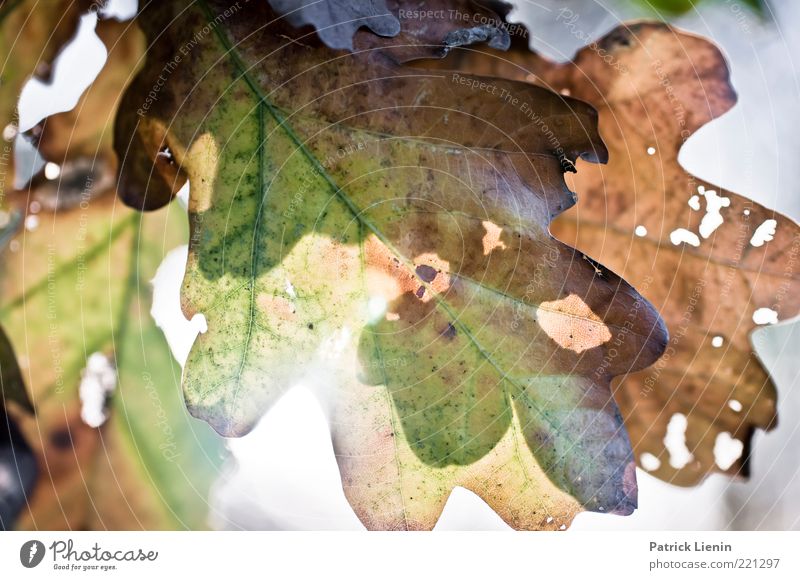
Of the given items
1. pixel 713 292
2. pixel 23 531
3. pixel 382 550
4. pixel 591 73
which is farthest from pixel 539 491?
pixel 23 531

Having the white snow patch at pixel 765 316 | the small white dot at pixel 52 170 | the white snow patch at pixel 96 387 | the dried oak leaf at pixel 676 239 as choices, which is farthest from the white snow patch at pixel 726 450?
the small white dot at pixel 52 170

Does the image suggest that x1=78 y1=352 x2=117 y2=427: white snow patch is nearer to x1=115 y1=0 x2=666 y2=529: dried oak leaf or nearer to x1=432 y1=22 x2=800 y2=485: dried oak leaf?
x1=115 y1=0 x2=666 y2=529: dried oak leaf

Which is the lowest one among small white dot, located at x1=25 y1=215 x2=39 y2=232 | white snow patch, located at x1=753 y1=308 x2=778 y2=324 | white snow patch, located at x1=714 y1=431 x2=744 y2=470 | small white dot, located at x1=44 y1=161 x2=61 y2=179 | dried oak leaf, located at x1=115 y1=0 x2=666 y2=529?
white snow patch, located at x1=714 y1=431 x2=744 y2=470

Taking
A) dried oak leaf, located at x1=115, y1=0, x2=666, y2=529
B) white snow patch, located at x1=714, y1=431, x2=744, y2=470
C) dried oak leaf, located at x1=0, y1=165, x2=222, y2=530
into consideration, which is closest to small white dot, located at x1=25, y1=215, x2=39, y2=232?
dried oak leaf, located at x1=0, y1=165, x2=222, y2=530

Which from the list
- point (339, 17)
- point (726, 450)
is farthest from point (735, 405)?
point (339, 17)

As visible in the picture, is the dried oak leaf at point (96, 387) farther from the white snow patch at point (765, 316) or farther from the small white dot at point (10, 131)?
the white snow patch at point (765, 316)

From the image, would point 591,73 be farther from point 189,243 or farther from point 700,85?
point 189,243
